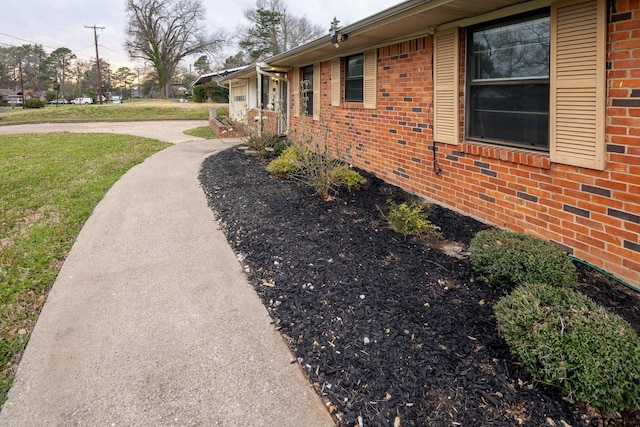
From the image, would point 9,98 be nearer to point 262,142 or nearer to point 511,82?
point 262,142

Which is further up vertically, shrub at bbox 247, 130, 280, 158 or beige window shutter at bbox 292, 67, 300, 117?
beige window shutter at bbox 292, 67, 300, 117

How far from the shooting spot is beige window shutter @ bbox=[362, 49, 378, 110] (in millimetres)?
6715

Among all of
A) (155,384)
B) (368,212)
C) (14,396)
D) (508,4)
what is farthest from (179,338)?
(508,4)

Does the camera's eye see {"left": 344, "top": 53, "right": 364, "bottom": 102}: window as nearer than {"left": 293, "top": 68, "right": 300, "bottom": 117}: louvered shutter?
Yes

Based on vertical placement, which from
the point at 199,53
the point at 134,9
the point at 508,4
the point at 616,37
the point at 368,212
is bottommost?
the point at 368,212

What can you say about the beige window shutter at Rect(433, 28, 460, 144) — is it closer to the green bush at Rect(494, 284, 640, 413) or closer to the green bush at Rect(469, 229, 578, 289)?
the green bush at Rect(469, 229, 578, 289)

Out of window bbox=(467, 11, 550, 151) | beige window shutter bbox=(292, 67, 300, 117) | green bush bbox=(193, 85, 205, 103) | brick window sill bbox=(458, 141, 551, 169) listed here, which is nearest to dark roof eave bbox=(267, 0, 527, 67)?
window bbox=(467, 11, 550, 151)

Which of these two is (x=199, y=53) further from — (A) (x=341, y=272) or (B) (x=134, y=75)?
(A) (x=341, y=272)

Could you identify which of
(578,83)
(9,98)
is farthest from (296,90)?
(9,98)

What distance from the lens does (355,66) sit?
7.67 meters

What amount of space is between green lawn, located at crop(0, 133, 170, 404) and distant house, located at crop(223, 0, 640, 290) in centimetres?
429

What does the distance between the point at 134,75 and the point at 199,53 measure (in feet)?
101

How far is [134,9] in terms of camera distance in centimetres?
4322

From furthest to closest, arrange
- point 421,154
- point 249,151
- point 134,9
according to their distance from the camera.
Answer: point 134,9, point 249,151, point 421,154
